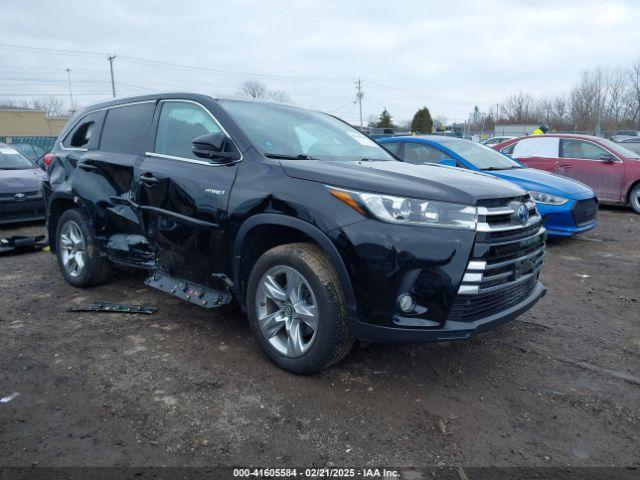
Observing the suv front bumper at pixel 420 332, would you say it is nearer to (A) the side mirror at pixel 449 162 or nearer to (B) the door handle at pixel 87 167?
(B) the door handle at pixel 87 167

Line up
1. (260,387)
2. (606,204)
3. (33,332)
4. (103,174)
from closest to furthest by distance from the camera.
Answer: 1. (260,387)
2. (33,332)
3. (103,174)
4. (606,204)

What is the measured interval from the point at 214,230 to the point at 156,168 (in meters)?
0.87

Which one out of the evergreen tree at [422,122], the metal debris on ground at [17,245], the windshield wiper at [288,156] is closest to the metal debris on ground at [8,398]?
the windshield wiper at [288,156]

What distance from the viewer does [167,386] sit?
9.92ft

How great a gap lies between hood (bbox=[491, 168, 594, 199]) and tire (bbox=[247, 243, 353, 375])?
4696mm

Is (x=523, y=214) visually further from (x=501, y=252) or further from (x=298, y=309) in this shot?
(x=298, y=309)

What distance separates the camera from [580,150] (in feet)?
33.2

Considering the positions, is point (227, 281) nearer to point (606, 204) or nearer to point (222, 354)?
point (222, 354)

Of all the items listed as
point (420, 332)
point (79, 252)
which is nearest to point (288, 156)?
point (420, 332)

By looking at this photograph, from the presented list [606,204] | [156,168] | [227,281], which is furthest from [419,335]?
[606,204]

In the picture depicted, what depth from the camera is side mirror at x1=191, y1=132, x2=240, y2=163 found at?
324 centimetres

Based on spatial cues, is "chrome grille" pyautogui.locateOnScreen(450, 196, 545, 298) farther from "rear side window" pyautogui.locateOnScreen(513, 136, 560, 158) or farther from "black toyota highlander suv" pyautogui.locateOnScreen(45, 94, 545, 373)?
"rear side window" pyautogui.locateOnScreen(513, 136, 560, 158)

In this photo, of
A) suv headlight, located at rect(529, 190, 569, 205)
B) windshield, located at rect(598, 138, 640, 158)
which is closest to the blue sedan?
suv headlight, located at rect(529, 190, 569, 205)

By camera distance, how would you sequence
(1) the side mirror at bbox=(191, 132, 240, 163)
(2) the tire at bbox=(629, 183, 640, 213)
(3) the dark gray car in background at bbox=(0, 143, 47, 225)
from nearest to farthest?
(1) the side mirror at bbox=(191, 132, 240, 163) → (3) the dark gray car in background at bbox=(0, 143, 47, 225) → (2) the tire at bbox=(629, 183, 640, 213)
